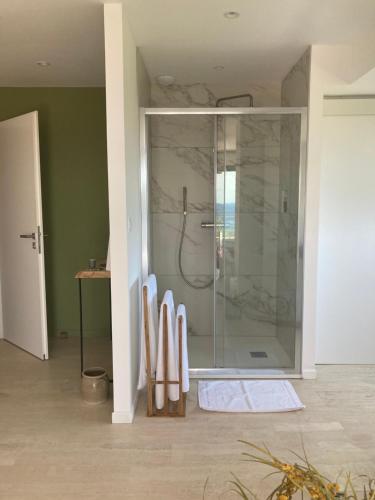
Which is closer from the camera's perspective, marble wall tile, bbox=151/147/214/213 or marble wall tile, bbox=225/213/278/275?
marble wall tile, bbox=225/213/278/275

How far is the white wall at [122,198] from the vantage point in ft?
8.14

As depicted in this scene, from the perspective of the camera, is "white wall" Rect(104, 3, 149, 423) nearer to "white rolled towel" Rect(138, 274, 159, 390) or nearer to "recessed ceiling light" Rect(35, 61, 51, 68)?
"white rolled towel" Rect(138, 274, 159, 390)

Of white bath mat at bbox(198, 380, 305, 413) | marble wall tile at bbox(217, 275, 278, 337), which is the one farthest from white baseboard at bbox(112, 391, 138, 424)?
marble wall tile at bbox(217, 275, 278, 337)

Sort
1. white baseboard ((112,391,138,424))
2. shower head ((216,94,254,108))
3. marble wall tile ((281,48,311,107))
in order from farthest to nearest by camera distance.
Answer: shower head ((216,94,254,108))
marble wall tile ((281,48,311,107))
white baseboard ((112,391,138,424))

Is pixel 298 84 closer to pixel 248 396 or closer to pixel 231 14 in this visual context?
pixel 231 14

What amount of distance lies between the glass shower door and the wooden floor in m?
0.49

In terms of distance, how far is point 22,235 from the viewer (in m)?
3.83

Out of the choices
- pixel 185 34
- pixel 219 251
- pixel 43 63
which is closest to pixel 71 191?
pixel 43 63

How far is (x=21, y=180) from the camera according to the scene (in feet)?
12.4

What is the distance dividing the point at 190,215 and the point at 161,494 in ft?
7.99

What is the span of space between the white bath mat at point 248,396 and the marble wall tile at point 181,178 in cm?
146

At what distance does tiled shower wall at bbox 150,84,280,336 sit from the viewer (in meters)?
3.54

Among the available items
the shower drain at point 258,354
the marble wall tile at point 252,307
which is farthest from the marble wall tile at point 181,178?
the shower drain at point 258,354

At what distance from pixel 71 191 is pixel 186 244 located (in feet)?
4.17
